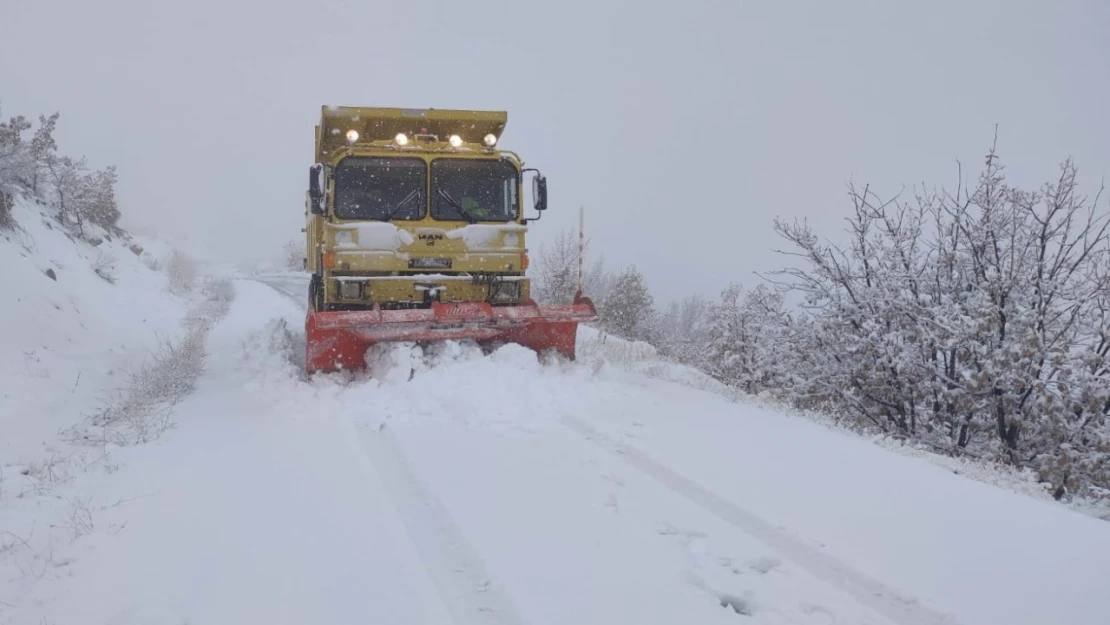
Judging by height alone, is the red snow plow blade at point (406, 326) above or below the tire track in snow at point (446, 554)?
above

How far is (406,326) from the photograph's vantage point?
21.5 feet

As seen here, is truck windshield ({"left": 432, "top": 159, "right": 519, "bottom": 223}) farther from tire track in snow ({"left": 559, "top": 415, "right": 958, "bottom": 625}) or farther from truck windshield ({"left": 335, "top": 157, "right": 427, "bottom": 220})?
tire track in snow ({"left": 559, "top": 415, "right": 958, "bottom": 625})

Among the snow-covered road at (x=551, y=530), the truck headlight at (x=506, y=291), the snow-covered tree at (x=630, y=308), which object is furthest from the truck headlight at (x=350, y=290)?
the snow-covered tree at (x=630, y=308)

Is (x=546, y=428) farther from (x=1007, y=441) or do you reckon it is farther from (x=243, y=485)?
(x=1007, y=441)

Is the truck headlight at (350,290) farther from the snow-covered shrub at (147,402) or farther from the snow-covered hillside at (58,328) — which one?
the snow-covered hillside at (58,328)

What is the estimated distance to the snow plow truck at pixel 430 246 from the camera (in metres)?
6.76

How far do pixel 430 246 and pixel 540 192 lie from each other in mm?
1526

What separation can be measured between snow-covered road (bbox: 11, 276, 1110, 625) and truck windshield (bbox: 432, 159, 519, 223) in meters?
2.79

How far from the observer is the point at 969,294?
834 centimetres

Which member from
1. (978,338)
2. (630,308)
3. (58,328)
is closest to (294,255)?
(630,308)

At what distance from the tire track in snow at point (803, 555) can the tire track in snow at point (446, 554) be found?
1.39m

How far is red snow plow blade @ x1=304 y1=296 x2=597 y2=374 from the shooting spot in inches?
252

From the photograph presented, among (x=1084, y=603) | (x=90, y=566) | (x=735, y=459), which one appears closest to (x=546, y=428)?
(x=735, y=459)

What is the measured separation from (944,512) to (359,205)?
631cm
